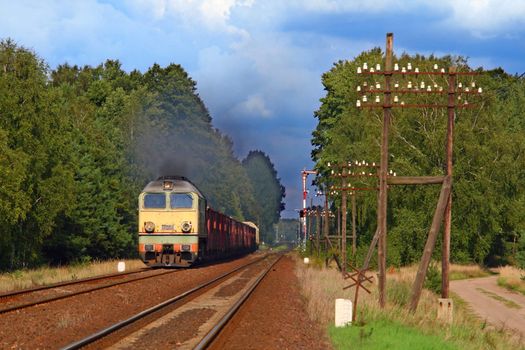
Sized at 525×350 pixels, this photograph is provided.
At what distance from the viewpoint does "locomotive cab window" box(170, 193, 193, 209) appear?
1448 inches

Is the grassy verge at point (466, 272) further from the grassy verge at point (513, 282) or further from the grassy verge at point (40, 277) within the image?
the grassy verge at point (40, 277)

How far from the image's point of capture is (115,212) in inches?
2032

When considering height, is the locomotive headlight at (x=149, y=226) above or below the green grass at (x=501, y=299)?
above

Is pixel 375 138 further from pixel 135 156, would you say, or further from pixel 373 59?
pixel 135 156

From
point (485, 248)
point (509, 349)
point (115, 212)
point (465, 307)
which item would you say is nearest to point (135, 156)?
point (115, 212)

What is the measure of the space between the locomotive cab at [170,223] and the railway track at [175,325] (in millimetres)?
12613

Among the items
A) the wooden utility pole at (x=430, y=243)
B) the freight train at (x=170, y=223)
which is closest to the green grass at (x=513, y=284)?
the freight train at (x=170, y=223)

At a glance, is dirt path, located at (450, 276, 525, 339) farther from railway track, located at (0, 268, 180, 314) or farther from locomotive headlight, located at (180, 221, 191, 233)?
locomotive headlight, located at (180, 221, 191, 233)

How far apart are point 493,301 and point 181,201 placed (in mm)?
15408

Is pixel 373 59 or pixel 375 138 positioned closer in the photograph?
pixel 375 138

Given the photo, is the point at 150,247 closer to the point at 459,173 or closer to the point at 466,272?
the point at 459,173

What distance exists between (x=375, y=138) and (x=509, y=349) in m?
34.6

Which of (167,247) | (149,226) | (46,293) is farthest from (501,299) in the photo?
(46,293)

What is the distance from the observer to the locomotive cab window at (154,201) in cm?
3717
